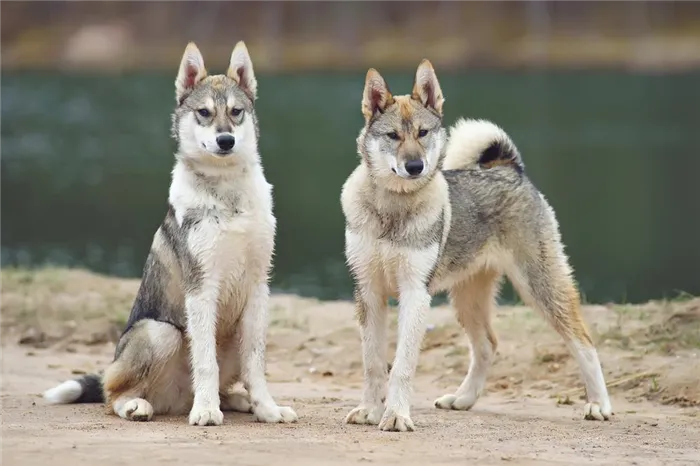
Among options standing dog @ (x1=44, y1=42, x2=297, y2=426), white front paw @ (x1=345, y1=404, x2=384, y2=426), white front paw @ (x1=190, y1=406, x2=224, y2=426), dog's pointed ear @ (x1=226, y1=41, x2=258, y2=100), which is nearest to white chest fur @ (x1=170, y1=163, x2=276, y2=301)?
standing dog @ (x1=44, y1=42, x2=297, y2=426)

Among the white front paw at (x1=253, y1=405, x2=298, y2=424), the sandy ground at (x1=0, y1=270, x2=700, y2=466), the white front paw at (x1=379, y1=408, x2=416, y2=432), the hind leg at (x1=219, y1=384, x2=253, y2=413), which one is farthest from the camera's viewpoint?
the hind leg at (x1=219, y1=384, x2=253, y2=413)

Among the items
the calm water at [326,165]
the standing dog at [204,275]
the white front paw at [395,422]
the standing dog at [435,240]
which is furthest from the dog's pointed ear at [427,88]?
the calm water at [326,165]

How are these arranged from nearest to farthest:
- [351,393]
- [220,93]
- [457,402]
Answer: [220,93] → [457,402] → [351,393]

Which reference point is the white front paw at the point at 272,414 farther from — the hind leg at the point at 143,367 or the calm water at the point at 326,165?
the calm water at the point at 326,165

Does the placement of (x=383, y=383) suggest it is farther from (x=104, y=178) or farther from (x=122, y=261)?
(x=104, y=178)

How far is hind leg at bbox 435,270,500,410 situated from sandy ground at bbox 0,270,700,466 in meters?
0.24

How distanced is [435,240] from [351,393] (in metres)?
1.95

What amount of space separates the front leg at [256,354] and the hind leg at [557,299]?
5.91 ft

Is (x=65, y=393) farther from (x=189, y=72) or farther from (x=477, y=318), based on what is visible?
(x=477, y=318)

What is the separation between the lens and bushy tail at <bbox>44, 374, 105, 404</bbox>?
7965mm

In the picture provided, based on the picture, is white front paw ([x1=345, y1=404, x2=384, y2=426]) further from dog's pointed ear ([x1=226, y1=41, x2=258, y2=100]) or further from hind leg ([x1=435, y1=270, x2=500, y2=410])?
dog's pointed ear ([x1=226, y1=41, x2=258, y2=100])

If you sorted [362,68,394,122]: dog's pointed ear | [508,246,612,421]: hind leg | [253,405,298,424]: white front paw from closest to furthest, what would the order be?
[253,405,298,424]: white front paw, [362,68,394,122]: dog's pointed ear, [508,246,612,421]: hind leg

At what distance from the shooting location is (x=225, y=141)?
24.1 ft

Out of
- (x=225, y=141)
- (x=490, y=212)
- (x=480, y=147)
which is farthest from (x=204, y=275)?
(x=480, y=147)
